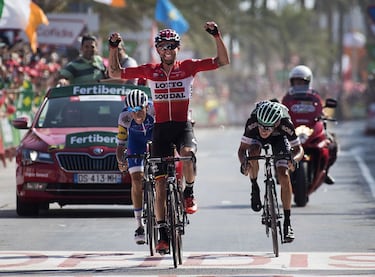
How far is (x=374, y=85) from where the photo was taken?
53344 mm

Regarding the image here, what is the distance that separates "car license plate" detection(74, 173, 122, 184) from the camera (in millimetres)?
16203

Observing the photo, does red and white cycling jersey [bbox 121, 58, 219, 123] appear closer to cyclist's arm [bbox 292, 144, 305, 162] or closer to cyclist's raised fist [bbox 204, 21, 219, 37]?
cyclist's raised fist [bbox 204, 21, 219, 37]

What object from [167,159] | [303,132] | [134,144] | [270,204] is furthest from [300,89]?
[167,159]

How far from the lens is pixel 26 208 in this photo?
54.7 feet

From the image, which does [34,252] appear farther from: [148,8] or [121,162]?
[148,8]

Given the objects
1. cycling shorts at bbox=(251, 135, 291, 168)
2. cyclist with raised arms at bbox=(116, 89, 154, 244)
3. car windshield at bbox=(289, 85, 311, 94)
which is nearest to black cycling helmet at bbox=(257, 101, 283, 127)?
cycling shorts at bbox=(251, 135, 291, 168)

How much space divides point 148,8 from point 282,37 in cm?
3526

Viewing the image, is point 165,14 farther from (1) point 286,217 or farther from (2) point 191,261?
(2) point 191,261

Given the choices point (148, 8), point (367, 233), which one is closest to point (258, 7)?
point (148, 8)

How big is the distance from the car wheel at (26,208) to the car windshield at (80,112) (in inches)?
41.5

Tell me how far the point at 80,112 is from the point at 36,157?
4.21ft

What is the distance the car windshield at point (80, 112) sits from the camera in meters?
17.3

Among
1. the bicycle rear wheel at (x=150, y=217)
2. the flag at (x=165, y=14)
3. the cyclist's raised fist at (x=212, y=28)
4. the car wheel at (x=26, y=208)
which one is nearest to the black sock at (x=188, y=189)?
the bicycle rear wheel at (x=150, y=217)

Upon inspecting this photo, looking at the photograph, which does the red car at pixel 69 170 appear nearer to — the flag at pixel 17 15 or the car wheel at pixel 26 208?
the car wheel at pixel 26 208
